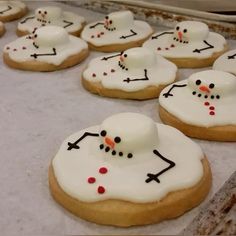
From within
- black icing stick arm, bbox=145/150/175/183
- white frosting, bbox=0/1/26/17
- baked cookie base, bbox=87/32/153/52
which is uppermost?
black icing stick arm, bbox=145/150/175/183

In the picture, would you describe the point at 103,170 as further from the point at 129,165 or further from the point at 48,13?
the point at 48,13

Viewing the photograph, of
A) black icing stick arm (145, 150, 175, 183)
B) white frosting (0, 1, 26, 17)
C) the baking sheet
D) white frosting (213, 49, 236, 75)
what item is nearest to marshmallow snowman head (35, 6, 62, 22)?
white frosting (0, 1, 26, 17)

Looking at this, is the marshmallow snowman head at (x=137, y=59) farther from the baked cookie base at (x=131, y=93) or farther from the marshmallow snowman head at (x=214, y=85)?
the marshmallow snowman head at (x=214, y=85)

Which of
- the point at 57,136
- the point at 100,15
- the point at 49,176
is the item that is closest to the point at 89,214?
the point at 49,176

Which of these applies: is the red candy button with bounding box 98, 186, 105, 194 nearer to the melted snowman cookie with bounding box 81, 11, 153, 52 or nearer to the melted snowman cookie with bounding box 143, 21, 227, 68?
the melted snowman cookie with bounding box 143, 21, 227, 68

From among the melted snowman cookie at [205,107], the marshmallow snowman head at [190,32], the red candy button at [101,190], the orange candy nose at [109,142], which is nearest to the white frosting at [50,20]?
the marshmallow snowman head at [190,32]

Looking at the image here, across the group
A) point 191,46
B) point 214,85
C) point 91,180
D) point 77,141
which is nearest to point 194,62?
point 191,46

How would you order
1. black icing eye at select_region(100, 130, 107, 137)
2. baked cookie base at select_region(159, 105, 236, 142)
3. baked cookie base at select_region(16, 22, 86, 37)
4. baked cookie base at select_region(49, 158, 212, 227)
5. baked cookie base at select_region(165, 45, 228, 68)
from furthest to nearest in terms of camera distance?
baked cookie base at select_region(16, 22, 86, 37), baked cookie base at select_region(165, 45, 228, 68), baked cookie base at select_region(159, 105, 236, 142), black icing eye at select_region(100, 130, 107, 137), baked cookie base at select_region(49, 158, 212, 227)

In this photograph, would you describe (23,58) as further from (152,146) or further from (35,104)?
(152,146)
